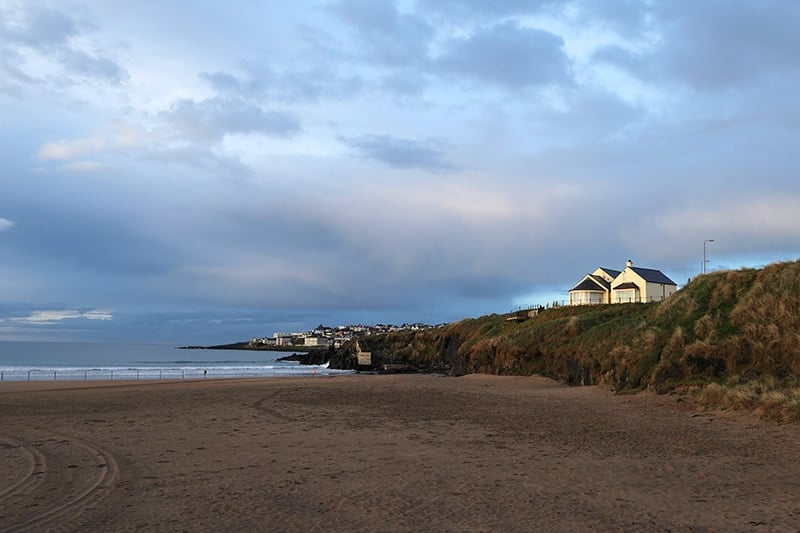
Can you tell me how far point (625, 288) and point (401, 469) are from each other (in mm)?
59003

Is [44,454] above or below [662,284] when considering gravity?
below

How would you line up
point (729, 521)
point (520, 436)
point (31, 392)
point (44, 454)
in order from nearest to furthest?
point (729, 521)
point (44, 454)
point (520, 436)
point (31, 392)

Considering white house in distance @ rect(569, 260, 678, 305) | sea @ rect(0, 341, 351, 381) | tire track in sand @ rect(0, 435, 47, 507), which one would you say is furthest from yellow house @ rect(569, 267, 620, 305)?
tire track in sand @ rect(0, 435, 47, 507)

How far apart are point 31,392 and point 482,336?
36.6 metres

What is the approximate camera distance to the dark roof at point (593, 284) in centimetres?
6881

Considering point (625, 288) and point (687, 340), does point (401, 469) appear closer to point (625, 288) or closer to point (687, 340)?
point (687, 340)

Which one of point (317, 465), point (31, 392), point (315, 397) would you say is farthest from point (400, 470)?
point (31, 392)

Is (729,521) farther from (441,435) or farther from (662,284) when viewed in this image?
(662,284)

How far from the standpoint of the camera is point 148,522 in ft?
26.1

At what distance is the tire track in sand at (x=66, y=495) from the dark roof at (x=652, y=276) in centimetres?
6075

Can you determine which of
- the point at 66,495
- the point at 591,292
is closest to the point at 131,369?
the point at 591,292

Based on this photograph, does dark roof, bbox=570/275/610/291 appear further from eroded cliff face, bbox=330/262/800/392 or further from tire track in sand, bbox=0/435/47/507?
tire track in sand, bbox=0/435/47/507

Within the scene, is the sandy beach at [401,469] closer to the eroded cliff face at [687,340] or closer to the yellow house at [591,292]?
the eroded cliff face at [687,340]

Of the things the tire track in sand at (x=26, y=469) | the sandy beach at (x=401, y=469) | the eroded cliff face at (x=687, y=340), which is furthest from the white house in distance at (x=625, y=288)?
the tire track in sand at (x=26, y=469)
